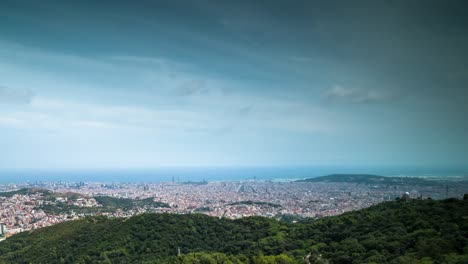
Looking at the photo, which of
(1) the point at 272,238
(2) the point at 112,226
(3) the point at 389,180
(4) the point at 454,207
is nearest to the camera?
(4) the point at 454,207

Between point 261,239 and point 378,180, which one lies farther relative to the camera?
point 378,180

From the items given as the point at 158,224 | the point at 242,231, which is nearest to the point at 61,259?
the point at 158,224

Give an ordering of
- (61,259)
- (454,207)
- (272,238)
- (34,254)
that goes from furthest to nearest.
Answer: (34,254), (61,259), (272,238), (454,207)

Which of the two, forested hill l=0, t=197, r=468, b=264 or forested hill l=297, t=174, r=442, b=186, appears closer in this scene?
forested hill l=0, t=197, r=468, b=264

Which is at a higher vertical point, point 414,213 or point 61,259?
point 414,213

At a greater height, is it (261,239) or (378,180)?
(378,180)

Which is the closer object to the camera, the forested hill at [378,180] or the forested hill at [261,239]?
the forested hill at [261,239]

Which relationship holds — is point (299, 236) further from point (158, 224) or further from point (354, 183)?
point (354, 183)

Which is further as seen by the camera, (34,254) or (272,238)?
(34,254)
